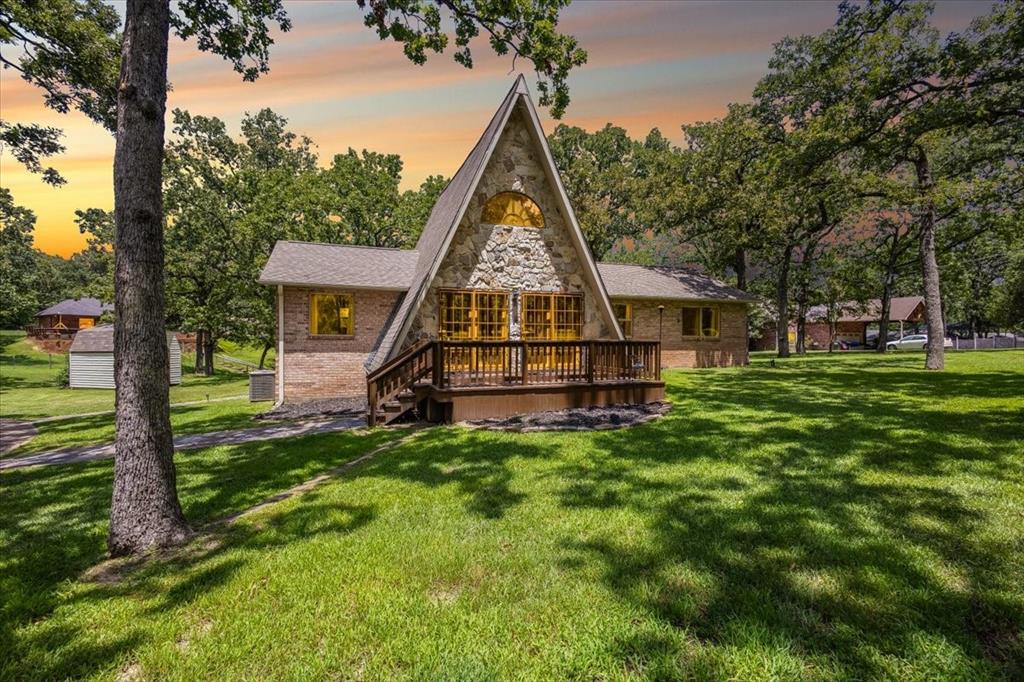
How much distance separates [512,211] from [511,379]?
218 inches

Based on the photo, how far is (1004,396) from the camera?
35.1 feet

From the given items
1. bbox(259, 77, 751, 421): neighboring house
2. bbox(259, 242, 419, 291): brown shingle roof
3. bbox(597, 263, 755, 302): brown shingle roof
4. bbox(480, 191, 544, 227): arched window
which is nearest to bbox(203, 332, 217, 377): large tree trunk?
bbox(259, 242, 419, 291): brown shingle roof

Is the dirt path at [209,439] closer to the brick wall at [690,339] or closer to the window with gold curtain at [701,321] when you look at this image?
the brick wall at [690,339]

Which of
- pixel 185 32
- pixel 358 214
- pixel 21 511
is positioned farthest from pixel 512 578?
pixel 358 214

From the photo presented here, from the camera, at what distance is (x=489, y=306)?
13164 mm

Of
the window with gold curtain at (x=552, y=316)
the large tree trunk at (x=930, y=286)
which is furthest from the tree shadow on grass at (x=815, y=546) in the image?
the large tree trunk at (x=930, y=286)

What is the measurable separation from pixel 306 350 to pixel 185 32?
27.2 feet

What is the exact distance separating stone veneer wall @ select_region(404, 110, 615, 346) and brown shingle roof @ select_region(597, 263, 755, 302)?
7308 mm

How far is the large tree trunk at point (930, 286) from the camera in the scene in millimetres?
18141

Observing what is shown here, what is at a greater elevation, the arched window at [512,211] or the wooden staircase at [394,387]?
the arched window at [512,211]

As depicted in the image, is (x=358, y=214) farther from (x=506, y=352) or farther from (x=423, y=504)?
(x=423, y=504)

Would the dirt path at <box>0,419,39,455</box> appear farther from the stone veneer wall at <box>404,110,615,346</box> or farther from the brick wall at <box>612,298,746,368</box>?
the brick wall at <box>612,298,746,368</box>

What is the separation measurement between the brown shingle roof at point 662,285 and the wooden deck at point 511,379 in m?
9.51

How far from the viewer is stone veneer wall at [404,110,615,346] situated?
1273 cm
